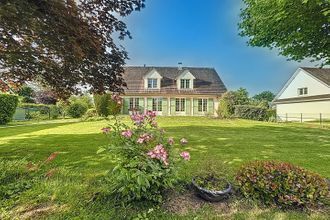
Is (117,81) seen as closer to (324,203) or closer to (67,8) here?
(67,8)

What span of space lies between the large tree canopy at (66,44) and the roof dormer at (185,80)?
24093 mm

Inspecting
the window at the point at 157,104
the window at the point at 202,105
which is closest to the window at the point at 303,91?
the window at the point at 202,105

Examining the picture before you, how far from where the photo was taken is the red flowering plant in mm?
3406

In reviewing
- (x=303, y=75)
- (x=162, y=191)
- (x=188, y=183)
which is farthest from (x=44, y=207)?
(x=303, y=75)

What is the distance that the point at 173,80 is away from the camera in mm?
31641

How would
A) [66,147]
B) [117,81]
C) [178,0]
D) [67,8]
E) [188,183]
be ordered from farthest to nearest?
[178,0] → [66,147] → [117,81] → [67,8] → [188,183]

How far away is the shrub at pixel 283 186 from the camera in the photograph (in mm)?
3641

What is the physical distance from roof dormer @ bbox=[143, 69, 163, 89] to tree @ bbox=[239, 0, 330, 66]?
63.6 ft

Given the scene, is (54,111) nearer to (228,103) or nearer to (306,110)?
(228,103)

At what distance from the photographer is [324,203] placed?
3744mm

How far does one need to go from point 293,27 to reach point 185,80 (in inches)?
862

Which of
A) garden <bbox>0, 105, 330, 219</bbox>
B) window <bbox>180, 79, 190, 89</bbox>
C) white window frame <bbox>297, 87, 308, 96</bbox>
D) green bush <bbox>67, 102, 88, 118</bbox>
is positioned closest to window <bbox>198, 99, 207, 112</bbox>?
window <bbox>180, 79, 190, 89</bbox>

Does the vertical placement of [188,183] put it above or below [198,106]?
below

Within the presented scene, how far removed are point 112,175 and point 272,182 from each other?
2.52 m
